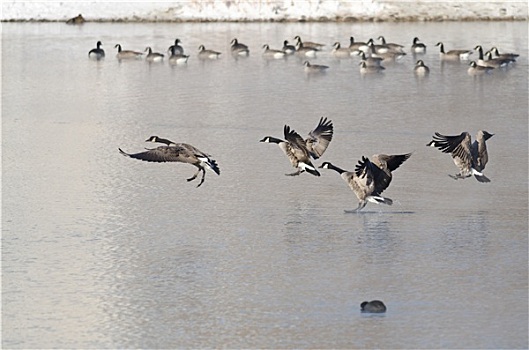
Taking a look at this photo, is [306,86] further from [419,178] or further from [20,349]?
[20,349]

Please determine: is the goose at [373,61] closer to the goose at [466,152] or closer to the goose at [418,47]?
the goose at [418,47]

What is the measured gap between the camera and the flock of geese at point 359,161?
7.39 metres

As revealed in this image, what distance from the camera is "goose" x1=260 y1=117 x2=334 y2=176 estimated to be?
26.2 feet

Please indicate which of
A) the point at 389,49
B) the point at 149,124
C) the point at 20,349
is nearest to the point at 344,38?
the point at 389,49

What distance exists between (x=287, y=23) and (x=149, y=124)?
49.6 ft

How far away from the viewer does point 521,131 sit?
10414mm

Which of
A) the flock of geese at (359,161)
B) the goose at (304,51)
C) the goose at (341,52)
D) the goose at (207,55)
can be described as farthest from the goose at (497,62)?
the flock of geese at (359,161)

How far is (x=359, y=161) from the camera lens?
7281mm

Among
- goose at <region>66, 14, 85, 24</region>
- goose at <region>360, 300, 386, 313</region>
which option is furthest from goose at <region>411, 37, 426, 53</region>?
goose at <region>360, 300, 386, 313</region>

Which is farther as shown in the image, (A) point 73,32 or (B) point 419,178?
(A) point 73,32

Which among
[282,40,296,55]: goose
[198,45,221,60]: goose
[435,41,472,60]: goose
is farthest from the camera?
[282,40,296,55]: goose

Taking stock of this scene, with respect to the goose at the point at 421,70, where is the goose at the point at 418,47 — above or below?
above

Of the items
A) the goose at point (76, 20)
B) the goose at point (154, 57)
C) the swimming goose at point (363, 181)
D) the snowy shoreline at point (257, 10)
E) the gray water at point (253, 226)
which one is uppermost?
→ the snowy shoreline at point (257, 10)

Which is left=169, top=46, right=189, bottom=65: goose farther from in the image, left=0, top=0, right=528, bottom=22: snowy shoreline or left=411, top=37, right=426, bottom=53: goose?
left=0, top=0, right=528, bottom=22: snowy shoreline
